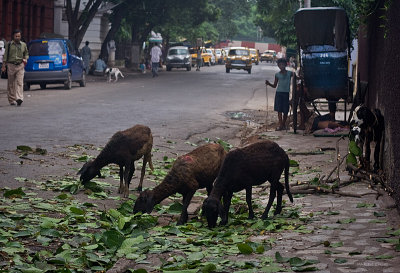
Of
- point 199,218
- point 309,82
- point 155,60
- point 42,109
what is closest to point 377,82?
point 309,82

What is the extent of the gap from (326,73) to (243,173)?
376 inches

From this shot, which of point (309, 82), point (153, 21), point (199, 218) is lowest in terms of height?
point (199, 218)

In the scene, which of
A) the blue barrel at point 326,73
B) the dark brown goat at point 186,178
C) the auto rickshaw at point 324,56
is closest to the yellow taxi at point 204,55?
the auto rickshaw at point 324,56

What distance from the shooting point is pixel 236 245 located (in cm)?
718

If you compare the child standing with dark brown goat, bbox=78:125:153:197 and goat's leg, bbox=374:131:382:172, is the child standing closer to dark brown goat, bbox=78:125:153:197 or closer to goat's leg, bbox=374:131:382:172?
goat's leg, bbox=374:131:382:172

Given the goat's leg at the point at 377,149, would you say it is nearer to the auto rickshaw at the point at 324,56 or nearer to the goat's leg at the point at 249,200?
the goat's leg at the point at 249,200

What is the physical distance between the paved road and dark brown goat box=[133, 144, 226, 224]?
205 inches

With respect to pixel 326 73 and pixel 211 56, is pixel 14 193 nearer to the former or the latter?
pixel 326 73

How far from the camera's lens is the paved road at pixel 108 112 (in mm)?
15109

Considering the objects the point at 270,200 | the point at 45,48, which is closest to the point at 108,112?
the point at 45,48


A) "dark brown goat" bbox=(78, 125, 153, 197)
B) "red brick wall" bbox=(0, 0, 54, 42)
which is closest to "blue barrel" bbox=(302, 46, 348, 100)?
"dark brown goat" bbox=(78, 125, 153, 197)

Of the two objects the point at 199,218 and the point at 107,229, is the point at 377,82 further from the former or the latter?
the point at 107,229

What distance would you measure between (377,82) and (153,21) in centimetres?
4008

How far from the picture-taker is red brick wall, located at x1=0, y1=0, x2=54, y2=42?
4059 centimetres
